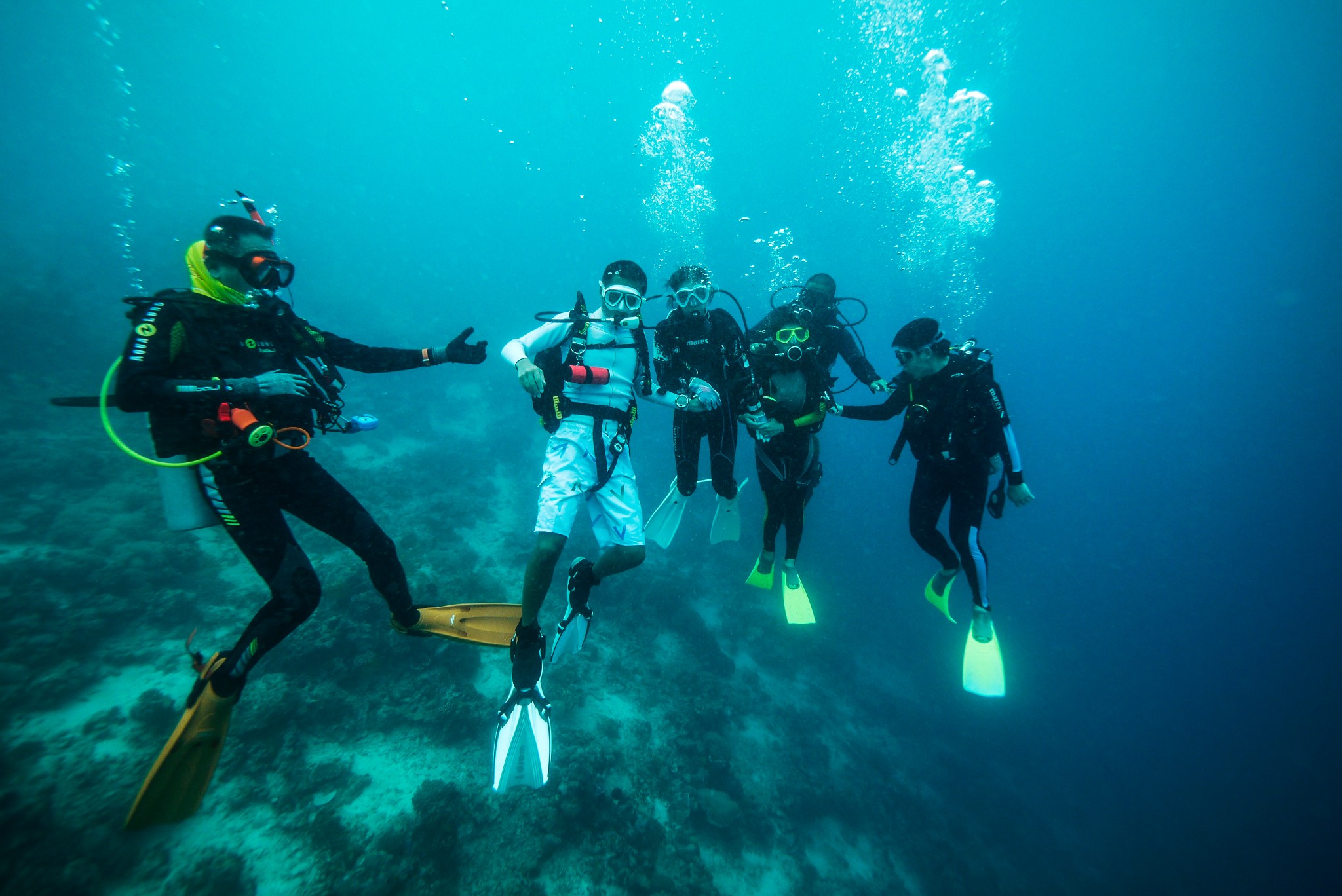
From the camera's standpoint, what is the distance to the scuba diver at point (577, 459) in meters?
3.62

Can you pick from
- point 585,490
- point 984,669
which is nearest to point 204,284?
point 585,490

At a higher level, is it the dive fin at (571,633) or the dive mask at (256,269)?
the dive mask at (256,269)

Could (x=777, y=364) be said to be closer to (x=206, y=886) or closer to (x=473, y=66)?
(x=206, y=886)

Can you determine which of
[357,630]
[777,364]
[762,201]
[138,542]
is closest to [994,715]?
[777,364]

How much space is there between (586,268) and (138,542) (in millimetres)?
82075

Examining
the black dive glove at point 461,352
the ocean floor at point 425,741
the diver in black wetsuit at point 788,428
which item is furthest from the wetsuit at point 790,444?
the ocean floor at point 425,741

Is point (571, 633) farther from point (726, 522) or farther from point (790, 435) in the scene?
point (790, 435)

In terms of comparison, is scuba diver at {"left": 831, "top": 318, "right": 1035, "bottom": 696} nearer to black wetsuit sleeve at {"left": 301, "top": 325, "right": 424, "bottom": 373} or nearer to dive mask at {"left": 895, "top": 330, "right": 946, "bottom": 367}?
dive mask at {"left": 895, "top": 330, "right": 946, "bottom": 367}

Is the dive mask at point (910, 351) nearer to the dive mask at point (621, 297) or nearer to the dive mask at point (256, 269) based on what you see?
the dive mask at point (621, 297)

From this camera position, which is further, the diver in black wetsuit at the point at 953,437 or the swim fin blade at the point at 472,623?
the diver in black wetsuit at the point at 953,437

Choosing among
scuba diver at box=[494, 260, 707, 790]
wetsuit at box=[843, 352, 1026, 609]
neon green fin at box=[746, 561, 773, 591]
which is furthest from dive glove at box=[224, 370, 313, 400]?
wetsuit at box=[843, 352, 1026, 609]

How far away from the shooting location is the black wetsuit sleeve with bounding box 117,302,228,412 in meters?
2.47

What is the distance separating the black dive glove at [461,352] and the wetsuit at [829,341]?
299 cm

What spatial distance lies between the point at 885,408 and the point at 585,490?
149 inches
